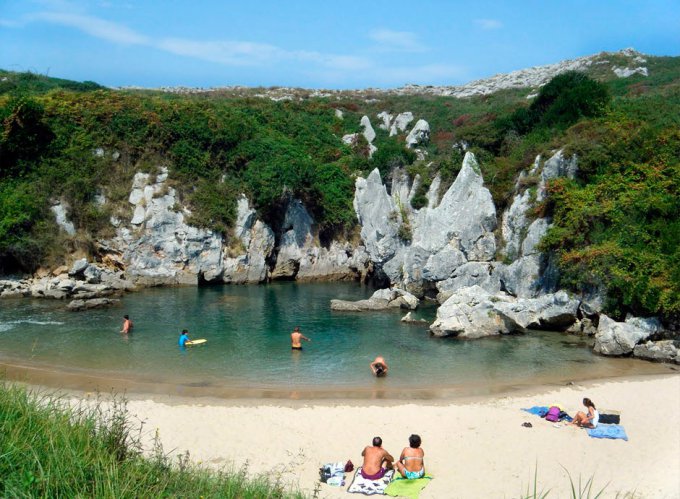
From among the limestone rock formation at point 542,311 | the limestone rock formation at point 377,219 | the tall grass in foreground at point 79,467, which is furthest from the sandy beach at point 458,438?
the limestone rock formation at point 377,219

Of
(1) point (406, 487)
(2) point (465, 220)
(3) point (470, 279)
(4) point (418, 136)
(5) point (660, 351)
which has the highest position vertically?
(4) point (418, 136)

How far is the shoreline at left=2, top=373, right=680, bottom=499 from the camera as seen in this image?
395 inches

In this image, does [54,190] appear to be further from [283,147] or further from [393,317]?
[393,317]

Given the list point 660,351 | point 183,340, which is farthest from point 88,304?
point 660,351

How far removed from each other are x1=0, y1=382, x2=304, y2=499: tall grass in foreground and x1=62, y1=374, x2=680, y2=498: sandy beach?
11.1 feet

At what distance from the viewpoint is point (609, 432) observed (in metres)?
12.0

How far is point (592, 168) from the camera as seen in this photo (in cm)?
2469

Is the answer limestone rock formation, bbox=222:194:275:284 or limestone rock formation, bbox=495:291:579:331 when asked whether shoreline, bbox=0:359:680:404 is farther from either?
limestone rock formation, bbox=222:194:275:284

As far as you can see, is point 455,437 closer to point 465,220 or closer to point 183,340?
point 183,340

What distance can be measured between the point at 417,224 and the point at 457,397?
686 inches

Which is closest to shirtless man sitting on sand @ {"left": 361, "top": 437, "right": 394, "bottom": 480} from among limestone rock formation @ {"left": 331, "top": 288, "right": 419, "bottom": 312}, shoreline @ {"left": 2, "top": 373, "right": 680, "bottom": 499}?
shoreline @ {"left": 2, "top": 373, "right": 680, "bottom": 499}

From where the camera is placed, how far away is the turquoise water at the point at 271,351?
53.8ft

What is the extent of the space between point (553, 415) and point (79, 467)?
11418mm

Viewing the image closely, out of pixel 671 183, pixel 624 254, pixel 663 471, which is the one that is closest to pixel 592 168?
pixel 671 183
